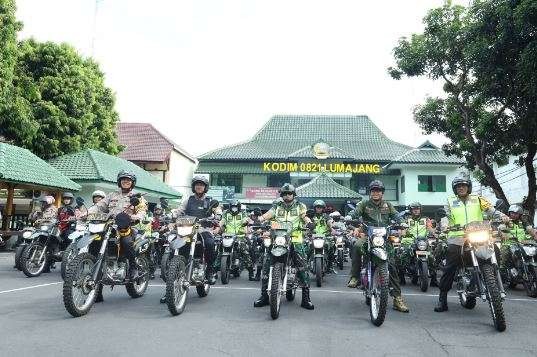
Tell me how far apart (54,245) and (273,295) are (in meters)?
6.68

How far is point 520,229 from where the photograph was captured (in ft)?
31.4

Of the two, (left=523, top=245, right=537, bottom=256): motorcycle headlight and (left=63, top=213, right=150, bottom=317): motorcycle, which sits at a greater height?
(left=523, top=245, right=537, bottom=256): motorcycle headlight

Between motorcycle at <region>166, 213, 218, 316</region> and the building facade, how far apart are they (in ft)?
98.6

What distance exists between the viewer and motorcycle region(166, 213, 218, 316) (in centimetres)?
582

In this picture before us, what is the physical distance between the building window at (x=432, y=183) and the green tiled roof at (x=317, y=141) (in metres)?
1.62

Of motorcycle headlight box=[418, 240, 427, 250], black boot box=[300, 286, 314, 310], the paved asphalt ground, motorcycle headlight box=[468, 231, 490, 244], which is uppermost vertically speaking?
motorcycle headlight box=[418, 240, 427, 250]

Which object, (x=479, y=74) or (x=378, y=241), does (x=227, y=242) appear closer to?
(x=378, y=241)

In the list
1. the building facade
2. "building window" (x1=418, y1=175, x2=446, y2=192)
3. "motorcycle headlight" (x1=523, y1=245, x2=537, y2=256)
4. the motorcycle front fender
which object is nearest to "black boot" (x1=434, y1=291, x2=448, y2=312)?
the motorcycle front fender

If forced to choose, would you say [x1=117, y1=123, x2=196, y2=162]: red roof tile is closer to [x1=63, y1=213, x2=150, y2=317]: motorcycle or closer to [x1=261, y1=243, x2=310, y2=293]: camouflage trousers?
[x1=63, y1=213, x2=150, y2=317]: motorcycle

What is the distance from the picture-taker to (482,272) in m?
5.79

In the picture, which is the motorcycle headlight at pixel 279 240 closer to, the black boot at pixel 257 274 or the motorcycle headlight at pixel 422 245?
the motorcycle headlight at pixel 422 245

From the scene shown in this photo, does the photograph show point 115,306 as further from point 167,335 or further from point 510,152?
point 510,152

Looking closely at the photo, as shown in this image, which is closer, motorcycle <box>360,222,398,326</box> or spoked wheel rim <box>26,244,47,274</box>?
motorcycle <box>360,222,398,326</box>

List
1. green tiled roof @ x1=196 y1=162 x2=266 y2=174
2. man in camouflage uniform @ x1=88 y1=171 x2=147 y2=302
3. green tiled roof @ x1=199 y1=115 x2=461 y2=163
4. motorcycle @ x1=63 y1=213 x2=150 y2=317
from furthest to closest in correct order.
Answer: green tiled roof @ x1=196 y1=162 x2=266 y2=174 < green tiled roof @ x1=199 y1=115 x2=461 y2=163 < man in camouflage uniform @ x1=88 y1=171 x2=147 y2=302 < motorcycle @ x1=63 y1=213 x2=150 y2=317
